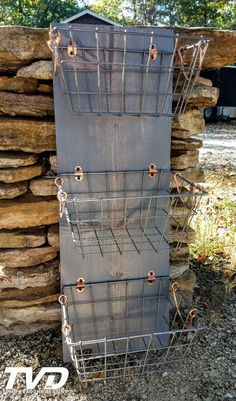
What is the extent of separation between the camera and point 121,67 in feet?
5.37

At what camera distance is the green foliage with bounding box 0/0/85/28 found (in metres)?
13.1

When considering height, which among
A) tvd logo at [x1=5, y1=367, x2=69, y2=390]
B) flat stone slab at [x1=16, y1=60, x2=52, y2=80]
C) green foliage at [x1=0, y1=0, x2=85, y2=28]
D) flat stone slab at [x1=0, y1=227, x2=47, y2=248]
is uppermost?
green foliage at [x1=0, y1=0, x2=85, y2=28]

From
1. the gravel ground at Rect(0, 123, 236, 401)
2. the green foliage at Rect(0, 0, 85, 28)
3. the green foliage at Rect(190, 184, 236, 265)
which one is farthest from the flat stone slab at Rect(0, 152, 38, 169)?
the green foliage at Rect(0, 0, 85, 28)

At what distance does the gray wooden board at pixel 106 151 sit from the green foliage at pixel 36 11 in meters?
12.6

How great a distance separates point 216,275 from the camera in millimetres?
2654

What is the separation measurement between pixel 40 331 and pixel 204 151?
19.4ft

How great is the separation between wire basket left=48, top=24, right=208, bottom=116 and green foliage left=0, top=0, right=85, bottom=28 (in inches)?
494

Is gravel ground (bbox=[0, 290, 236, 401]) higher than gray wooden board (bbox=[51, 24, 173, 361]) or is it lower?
lower

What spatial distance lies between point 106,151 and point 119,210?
30 centimetres

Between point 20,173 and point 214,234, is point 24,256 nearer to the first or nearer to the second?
point 20,173

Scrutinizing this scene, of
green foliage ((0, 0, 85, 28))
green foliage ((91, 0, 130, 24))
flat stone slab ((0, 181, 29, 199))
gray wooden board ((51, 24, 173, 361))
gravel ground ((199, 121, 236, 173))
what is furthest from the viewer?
green foliage ((91, 0, 130, 24))

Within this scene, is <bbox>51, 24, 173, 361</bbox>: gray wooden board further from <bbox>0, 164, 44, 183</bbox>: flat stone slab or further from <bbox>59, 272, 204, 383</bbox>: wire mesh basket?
<bbox>0, 164, 44, 183</bbox>: flat stone slab

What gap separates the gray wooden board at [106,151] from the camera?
65.9 inches

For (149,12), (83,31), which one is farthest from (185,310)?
(149,12)
